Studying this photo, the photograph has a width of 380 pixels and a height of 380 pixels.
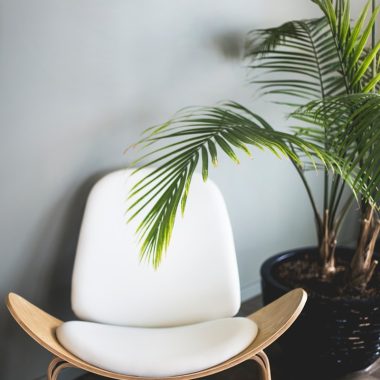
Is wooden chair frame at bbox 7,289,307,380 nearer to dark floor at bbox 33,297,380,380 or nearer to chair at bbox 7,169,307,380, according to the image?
chair at bbox 7,169,307,380

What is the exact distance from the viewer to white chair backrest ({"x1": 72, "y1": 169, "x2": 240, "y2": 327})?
1854 mm

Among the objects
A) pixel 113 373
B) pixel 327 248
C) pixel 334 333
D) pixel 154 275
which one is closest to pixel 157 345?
pixel 113 373

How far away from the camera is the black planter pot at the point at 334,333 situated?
75.0 inches

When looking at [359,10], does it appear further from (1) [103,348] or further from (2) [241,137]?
(1) [103,348]

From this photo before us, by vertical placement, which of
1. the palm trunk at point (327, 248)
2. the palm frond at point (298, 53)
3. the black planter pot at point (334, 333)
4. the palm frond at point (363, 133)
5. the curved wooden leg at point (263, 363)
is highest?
the palm frond at point (298, 53)

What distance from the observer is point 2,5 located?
169 cm

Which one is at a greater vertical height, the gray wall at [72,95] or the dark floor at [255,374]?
the gray wall at [72,95]

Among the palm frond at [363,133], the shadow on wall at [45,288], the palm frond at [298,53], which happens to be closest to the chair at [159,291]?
the shadow on wall at [45,288]

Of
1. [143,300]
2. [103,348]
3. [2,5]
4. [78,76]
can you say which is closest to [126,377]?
[103,348]

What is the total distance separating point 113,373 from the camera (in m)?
1.57

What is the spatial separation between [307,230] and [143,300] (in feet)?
4.24

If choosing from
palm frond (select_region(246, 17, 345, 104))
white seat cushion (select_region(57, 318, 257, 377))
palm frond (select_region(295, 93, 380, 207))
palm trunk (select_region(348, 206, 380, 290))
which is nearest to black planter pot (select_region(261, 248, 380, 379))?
palm trunk (select_region(348, 206, 380, 290))

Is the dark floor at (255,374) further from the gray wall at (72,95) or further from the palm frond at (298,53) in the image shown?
the palm frond at (298,53)

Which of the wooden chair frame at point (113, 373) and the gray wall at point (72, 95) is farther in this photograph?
the gray wall at point (72, 95)
